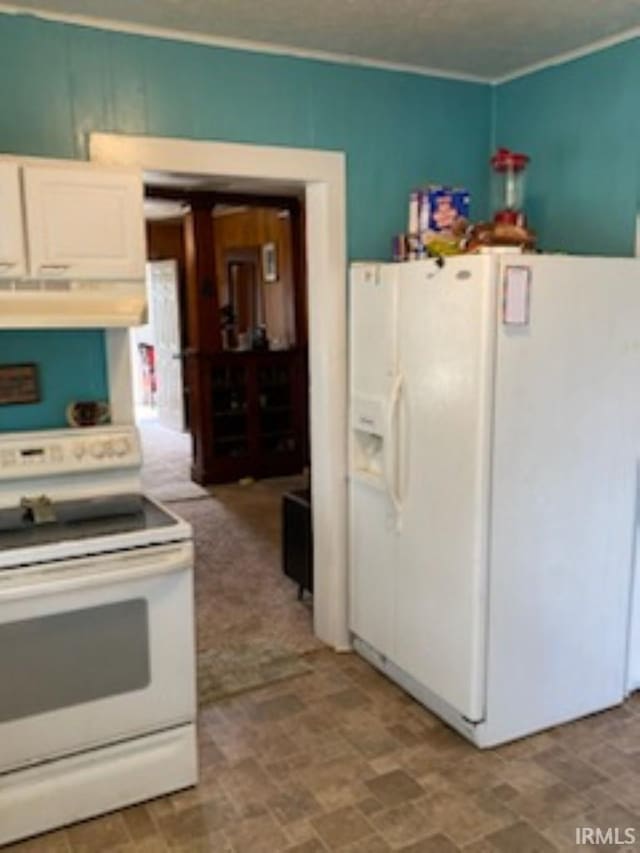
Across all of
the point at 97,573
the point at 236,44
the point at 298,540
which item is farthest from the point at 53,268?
the point at 298,540

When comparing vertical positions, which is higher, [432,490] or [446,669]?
[432,490]

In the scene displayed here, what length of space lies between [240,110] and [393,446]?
140 cm

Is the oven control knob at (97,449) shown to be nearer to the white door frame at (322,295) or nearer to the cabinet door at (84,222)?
the cabinet door at (84,222)

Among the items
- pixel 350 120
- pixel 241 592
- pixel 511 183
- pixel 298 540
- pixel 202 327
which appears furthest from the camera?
pixel 202 327

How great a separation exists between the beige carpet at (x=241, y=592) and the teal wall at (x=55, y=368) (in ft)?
4.25

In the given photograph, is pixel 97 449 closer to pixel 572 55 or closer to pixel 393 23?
pixel 393 23

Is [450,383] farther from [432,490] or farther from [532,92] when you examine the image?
[532,92]

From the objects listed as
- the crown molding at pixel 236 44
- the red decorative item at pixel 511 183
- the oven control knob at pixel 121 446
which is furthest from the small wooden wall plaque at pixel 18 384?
the red decorative item at pixel 511 183

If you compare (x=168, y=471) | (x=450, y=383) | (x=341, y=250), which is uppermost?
(x=341, y=250)

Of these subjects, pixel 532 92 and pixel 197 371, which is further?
pixel 197 371

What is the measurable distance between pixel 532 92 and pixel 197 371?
385 cm

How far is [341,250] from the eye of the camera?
3.09 metres

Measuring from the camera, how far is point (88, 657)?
84.9 inches

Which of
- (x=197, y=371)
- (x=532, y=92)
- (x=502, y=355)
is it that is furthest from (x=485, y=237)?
(x=197, y=371)
